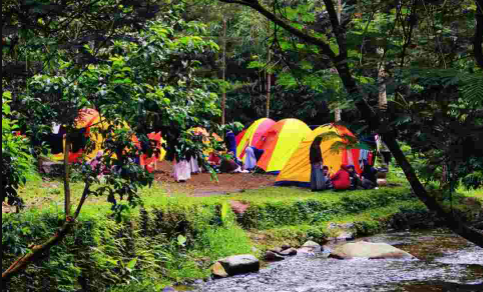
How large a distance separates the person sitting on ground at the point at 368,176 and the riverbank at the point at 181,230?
48cm

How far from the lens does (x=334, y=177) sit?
1318 cm

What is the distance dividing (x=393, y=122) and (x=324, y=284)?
553 centimetres

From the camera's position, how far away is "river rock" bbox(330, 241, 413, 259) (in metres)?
9.22

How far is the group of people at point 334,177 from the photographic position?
518 inches

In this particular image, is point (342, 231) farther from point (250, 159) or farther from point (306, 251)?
point (250, 159)

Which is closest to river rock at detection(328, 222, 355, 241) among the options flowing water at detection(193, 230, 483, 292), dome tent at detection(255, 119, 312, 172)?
flowing water at detection(193, 230, 483, 292)

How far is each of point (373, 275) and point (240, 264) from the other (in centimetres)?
172

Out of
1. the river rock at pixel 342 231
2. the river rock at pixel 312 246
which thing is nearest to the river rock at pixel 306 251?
the river rock at pixel 312 246

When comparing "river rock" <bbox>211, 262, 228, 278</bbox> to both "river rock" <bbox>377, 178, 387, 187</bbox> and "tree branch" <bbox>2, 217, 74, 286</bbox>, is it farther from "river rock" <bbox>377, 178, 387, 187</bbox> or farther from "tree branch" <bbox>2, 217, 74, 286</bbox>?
"river rock" <bbox>377, 178, 387, 187</bbox>

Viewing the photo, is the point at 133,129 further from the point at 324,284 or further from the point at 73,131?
the point at 324,284

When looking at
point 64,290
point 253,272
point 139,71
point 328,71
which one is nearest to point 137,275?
point 64,290

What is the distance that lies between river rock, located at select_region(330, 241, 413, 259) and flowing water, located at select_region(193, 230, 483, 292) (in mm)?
173

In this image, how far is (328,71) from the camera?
10.5 feet

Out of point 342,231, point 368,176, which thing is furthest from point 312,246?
point 368,176
